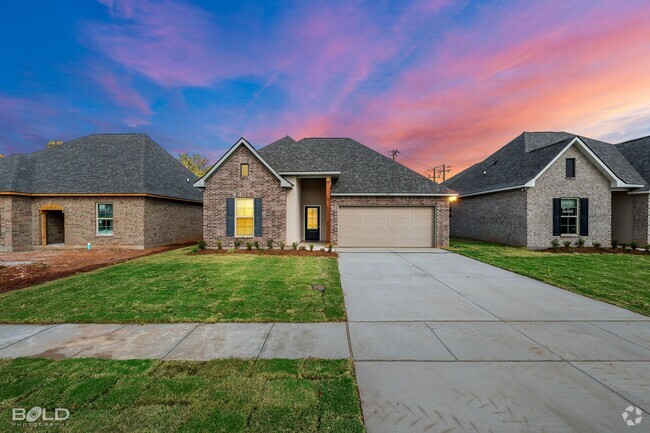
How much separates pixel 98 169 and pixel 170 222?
5.12 m

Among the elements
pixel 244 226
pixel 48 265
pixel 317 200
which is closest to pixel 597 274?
pixel 317 200

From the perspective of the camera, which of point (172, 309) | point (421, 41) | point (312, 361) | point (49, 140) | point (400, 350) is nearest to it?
point (312, 361)

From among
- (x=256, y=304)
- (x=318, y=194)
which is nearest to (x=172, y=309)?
(x=256, y=304)

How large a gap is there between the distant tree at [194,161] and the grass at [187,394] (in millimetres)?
46283

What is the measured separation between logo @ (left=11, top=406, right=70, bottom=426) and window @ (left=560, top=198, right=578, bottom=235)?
20540 millimetres

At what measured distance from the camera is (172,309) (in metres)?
5.10

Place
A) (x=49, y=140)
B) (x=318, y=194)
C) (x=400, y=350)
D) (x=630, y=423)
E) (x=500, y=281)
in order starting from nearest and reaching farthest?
1. (x=630, y=423)
2. (x=400, y=350)
3. (x=500, y=281)
4. (x=318, y=194)
5. (x=49, y=140)

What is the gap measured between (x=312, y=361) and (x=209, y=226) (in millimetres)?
12259

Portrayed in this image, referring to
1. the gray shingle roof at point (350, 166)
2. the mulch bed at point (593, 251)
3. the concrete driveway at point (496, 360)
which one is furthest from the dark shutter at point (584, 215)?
the concrete driveway at point (496, 360)

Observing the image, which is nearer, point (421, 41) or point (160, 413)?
point (160, 413)

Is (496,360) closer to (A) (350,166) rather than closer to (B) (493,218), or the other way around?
(A) (350,166)

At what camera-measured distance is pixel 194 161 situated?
44938 mm

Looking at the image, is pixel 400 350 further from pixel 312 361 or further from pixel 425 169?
pixel 425 169

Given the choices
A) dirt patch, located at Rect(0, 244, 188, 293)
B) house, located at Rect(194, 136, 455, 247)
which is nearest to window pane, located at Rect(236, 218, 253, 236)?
house, located at Rect(194, 136, 455, 247)
